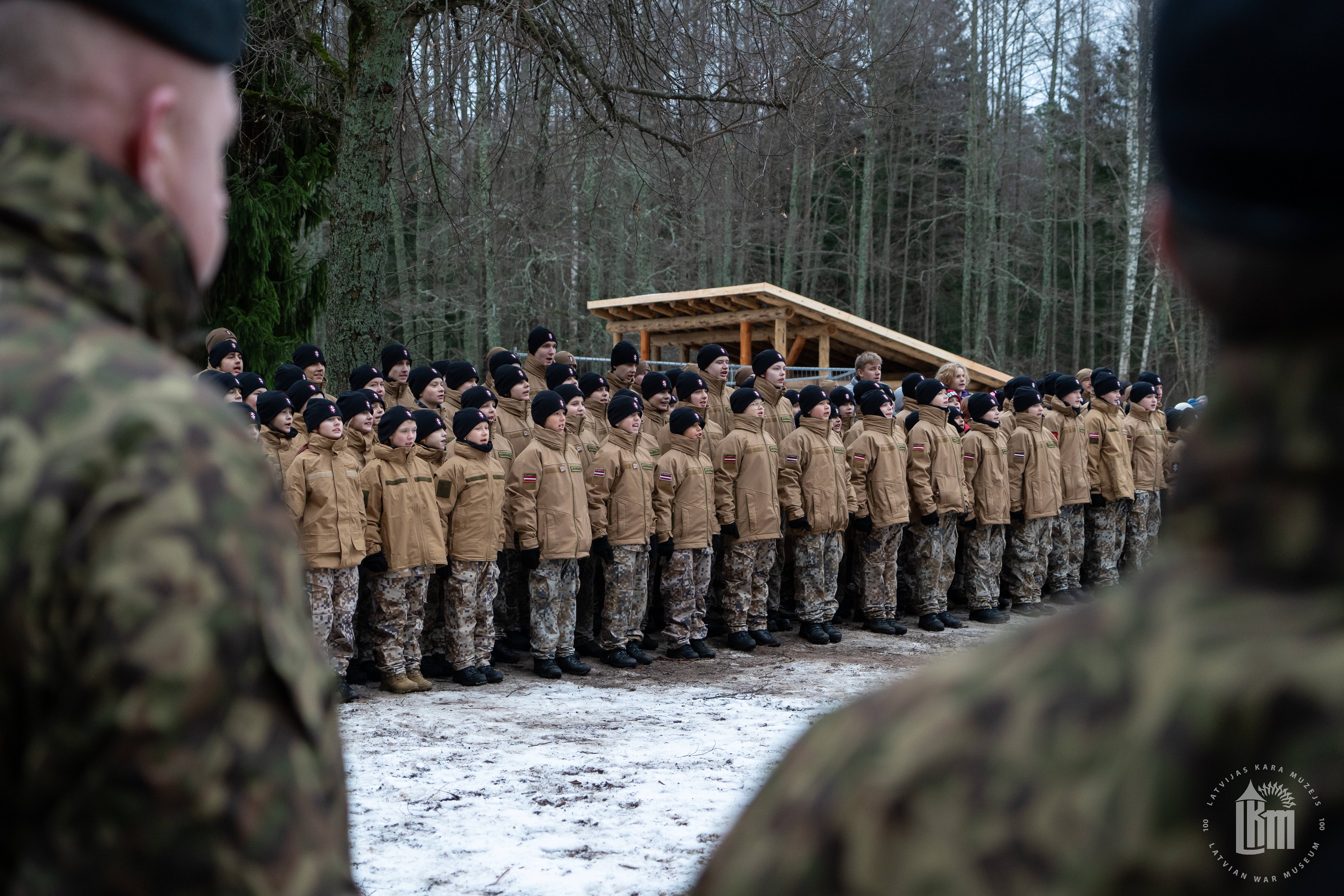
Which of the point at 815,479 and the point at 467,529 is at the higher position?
the point at 815,479

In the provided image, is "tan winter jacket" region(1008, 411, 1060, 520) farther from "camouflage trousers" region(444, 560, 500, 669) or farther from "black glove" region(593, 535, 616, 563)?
"camouflage trousers" region(444, 560, 500, 669)

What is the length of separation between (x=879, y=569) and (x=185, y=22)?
9379 mm

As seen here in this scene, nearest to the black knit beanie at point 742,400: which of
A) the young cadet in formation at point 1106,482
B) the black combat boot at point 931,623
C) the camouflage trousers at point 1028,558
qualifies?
the black combat boot at point 931,623

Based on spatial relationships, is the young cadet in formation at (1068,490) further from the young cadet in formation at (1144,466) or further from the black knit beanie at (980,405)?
the young cadet in formation at (1144,466)

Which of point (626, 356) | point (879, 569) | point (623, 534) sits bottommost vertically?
point (879, 569)

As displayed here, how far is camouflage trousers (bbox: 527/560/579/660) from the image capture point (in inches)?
317

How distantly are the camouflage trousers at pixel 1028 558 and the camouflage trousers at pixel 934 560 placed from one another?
1083 millimetres

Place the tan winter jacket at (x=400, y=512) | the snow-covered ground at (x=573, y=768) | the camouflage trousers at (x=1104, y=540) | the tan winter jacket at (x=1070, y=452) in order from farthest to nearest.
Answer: the camouflage trousers at (x=1104, y=540)
the tan winter jacket at (x=1070, y=452)
the tan winter jacket at (x=400, y=512)
the snow-covered ground at (x=573, y=768)

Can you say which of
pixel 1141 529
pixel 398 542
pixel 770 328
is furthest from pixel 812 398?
pixel 770 328

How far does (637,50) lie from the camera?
9789 mm

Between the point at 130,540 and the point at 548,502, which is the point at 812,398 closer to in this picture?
the point at 548,502

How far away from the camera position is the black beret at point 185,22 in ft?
3.62

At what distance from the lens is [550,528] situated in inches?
314

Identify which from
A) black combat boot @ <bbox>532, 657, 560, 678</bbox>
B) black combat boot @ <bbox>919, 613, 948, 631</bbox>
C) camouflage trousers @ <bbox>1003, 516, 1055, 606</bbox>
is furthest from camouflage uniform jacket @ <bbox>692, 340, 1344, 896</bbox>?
camouflage trousers @ <bbox>1003, 516, 1055, 606</bbox>
